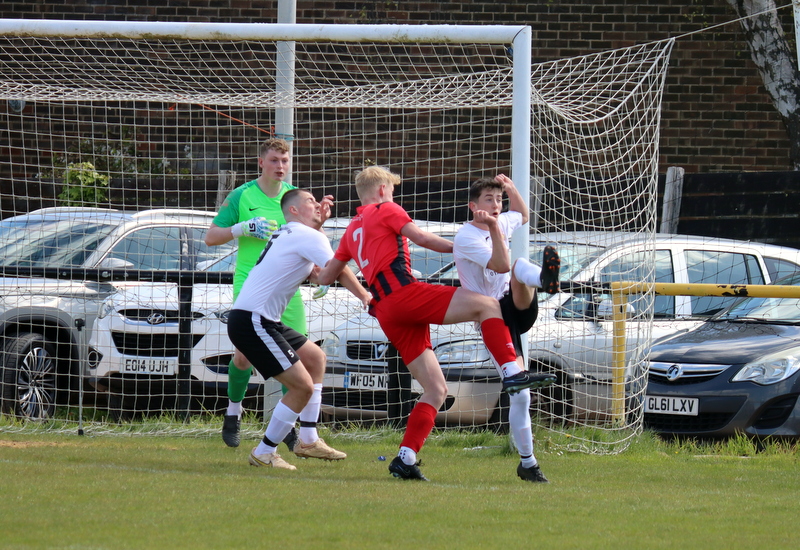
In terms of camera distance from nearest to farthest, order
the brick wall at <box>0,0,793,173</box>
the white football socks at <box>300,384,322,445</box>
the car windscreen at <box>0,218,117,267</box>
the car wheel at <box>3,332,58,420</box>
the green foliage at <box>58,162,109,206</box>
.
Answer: the white football socks at <box>300,384,322,445</box> → the car wheel at <box>3,332,58,420</box> → the car windscreen at <box>0,218,117,267</box> → the green foliage at <box>58,162,109,206</box> → the brick wall at <box>0,0,793,173</box>

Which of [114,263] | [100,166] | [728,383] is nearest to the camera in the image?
[728,383]

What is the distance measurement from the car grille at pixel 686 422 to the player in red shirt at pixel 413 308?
2.82 meters

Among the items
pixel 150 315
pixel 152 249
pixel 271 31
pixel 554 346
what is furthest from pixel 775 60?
pixel 150 315

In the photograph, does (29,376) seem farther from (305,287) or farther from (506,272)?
(506,272)

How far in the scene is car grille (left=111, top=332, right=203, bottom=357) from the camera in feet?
31.9

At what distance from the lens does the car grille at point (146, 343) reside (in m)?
9.72

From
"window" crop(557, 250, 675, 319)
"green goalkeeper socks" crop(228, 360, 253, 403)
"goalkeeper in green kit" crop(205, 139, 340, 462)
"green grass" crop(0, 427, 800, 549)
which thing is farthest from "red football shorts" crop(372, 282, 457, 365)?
"window" crop(557, 250, 675, 319)

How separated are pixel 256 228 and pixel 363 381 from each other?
218 centimetres

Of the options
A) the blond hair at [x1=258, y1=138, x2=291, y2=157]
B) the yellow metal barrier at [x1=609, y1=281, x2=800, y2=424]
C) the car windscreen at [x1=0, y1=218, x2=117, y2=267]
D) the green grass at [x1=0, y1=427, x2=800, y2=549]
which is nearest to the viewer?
the green grass at [x1=0, y1=427, x2=800, y2=549]

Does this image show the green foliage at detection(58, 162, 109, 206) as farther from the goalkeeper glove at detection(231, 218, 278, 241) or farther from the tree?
the tree

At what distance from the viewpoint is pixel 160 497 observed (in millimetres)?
5797

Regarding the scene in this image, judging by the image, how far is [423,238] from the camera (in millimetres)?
6516

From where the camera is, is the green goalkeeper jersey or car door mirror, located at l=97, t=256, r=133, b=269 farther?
car door mirror, located at l=97, t=256, r=133, b=269

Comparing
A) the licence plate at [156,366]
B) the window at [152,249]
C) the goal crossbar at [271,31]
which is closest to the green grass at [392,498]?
the licence plate at [156,366]
